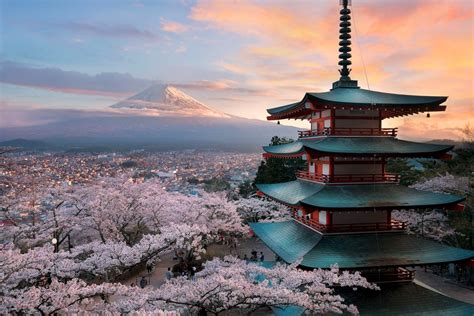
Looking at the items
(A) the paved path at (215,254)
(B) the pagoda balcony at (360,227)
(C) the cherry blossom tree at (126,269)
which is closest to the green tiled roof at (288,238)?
(B) the pagoda balcony at (360,227)

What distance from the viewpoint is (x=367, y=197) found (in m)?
13.9

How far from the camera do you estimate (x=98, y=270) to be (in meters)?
14.6

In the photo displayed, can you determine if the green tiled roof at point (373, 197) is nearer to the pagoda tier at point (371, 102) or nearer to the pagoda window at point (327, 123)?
the pagoda window at point (327, 123)

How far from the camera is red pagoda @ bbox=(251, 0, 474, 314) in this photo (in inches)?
517

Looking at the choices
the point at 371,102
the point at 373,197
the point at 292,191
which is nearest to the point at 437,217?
the point at 292,191

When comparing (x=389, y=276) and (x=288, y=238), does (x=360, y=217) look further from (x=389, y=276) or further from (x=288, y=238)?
(x=288, y=238)

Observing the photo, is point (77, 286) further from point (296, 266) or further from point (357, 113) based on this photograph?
point (357, 113)

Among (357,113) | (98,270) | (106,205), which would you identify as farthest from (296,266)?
(106,205)

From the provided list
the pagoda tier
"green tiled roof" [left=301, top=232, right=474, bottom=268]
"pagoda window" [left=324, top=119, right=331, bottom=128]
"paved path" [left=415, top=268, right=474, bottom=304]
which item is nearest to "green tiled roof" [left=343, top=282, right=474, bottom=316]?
"green tiled roof" [left=301, top=232, right=474, bottom=268]

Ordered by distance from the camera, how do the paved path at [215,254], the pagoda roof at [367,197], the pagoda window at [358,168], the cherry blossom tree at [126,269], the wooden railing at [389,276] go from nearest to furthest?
the cherry blossom tree at [126,269] < the pagoda roof at [367,197] < the wooden railing at [389,276] < the pagoda window at [358,168] < the paved path at [215,254]

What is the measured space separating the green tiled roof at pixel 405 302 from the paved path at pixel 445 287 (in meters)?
5.87

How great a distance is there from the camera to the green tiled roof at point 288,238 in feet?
45.7

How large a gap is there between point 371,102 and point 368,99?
0.53 meters

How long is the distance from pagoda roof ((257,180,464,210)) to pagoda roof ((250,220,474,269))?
154 cm
